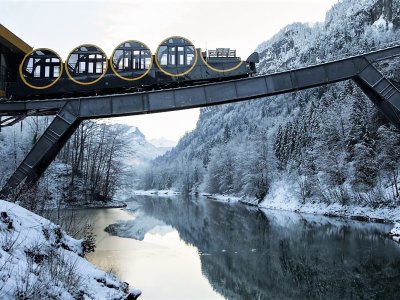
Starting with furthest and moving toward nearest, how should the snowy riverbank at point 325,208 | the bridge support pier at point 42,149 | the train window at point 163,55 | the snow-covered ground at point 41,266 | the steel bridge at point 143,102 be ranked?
the snowy riverbank at point 325,208 → the train window at point 163,55 → the steel bridge at point 143,102 → the bridge support pier at point 42,149 → the snow-covered ground at point 41,266

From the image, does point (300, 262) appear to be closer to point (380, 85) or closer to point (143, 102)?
point (380, 85)

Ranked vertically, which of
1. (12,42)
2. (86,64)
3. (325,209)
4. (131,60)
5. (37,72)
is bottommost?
(325,209)

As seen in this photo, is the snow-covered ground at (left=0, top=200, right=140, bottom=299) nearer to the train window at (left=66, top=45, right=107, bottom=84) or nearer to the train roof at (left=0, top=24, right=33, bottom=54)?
the train window at (left=66, top=45, right=107, bottom=84)

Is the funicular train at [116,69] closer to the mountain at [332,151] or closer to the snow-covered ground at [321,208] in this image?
the mountain at [332,151]

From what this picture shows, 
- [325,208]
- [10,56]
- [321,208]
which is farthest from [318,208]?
[10,56]

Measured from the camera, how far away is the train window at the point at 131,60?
16094 mm

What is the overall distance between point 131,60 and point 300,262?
→ 39.3ft

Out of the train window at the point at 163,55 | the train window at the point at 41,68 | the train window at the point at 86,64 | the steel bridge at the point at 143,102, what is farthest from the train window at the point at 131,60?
the train window at the point at 41,68

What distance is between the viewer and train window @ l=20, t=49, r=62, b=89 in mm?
16047

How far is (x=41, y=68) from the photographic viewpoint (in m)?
16.1

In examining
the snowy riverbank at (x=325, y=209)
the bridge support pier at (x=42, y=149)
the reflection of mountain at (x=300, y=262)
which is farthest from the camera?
the snowy riverbank at (x=325, y=209)

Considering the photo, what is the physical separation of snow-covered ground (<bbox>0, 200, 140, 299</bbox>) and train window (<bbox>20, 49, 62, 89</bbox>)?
8.37m

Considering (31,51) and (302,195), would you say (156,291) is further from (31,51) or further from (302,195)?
(302,195)

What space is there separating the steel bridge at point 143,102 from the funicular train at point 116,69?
1.28m
